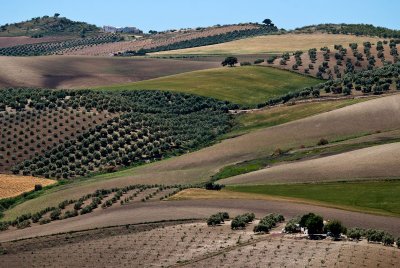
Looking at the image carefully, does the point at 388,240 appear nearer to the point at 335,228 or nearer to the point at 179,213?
the point at 335,228

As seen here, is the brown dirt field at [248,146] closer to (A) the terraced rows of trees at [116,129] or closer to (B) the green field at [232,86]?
(A) the terraced rows of trees at [116,129]

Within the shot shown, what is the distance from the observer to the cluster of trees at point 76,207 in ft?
326

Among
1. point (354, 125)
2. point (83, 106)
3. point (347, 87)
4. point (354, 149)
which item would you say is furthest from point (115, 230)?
point (347, 87)

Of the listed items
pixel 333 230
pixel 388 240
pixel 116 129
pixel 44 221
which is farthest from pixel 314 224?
pixel 116 129

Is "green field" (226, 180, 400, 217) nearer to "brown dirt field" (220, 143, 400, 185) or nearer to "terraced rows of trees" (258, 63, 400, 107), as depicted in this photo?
"brown dirt field" (220, 143, 400, 185)

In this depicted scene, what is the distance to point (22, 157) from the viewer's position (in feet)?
444

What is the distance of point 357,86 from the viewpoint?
168 m

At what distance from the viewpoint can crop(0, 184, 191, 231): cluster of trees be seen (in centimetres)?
9950

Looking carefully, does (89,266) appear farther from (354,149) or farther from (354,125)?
(354,125)

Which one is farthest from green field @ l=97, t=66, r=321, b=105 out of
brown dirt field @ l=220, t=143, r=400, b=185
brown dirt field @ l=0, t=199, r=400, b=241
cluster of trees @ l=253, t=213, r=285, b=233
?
cluster of trees @ l=253, t=213, r=285, b=233

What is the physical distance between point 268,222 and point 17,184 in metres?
52.5

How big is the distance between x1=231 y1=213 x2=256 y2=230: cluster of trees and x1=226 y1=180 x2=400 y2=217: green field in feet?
31.3

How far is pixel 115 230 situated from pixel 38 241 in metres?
6.35

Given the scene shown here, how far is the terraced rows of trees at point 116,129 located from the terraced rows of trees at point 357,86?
12087 millimetres
